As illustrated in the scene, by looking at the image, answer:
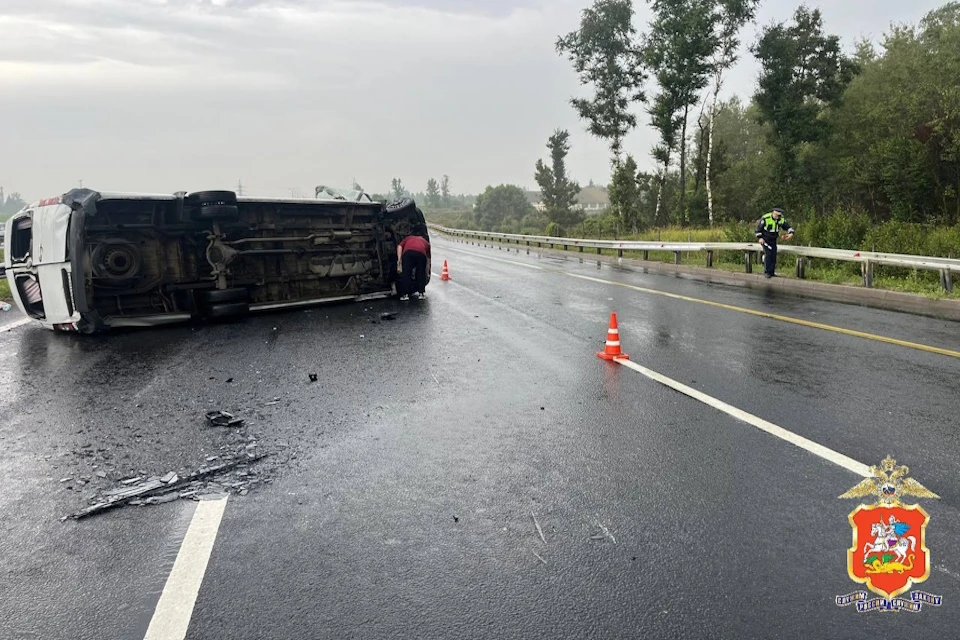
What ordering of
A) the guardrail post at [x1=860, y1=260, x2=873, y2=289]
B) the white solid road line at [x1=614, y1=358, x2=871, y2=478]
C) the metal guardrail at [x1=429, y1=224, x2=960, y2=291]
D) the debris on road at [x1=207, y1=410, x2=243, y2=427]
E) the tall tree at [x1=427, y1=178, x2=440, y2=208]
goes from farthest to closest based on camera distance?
the tall tree at [x1=427, y1=178, x2=440, y2=208]
the guardrail post at [x1=860, y1=260, x2=873, y2=289]
the metal guardrail at [x1=429, y1=224, x2=960, y2=291]
the debris on road at [x1=207, y1=410, x2=243, y2=427]
the white solid road line at [x1=614, y1=358, x2=871, y2=478]

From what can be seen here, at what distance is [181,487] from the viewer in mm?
3732

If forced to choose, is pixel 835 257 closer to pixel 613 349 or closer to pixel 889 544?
pixel 613 349

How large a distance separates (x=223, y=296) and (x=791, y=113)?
34.1 metres

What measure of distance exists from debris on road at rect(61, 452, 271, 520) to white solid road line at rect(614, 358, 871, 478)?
369 centimetres

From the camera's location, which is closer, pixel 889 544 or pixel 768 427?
pixel 889 544

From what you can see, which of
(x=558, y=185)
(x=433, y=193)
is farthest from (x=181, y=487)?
(x=433, y=193)

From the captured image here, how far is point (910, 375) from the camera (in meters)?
6.08

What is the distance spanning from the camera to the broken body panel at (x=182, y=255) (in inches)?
337

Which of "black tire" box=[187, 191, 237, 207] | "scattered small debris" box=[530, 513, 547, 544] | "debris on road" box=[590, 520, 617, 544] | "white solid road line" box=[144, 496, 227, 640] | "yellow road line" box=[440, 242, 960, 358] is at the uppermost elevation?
"black tire" box=[187, 191, 237, 207]

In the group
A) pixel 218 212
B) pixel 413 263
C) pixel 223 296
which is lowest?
pixel 223 296

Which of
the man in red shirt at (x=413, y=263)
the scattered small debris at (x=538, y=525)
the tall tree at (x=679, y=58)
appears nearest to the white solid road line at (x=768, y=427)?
the scattered small debris at (x=538, y=525)

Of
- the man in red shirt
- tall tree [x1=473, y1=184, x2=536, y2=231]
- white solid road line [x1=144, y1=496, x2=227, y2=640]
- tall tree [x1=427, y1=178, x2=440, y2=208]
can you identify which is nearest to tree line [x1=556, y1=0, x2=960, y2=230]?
the man in red shirt

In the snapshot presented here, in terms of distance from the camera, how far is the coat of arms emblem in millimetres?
2625

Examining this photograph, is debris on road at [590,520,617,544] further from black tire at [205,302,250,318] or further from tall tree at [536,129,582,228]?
tall tree at [536,129,582,228]
